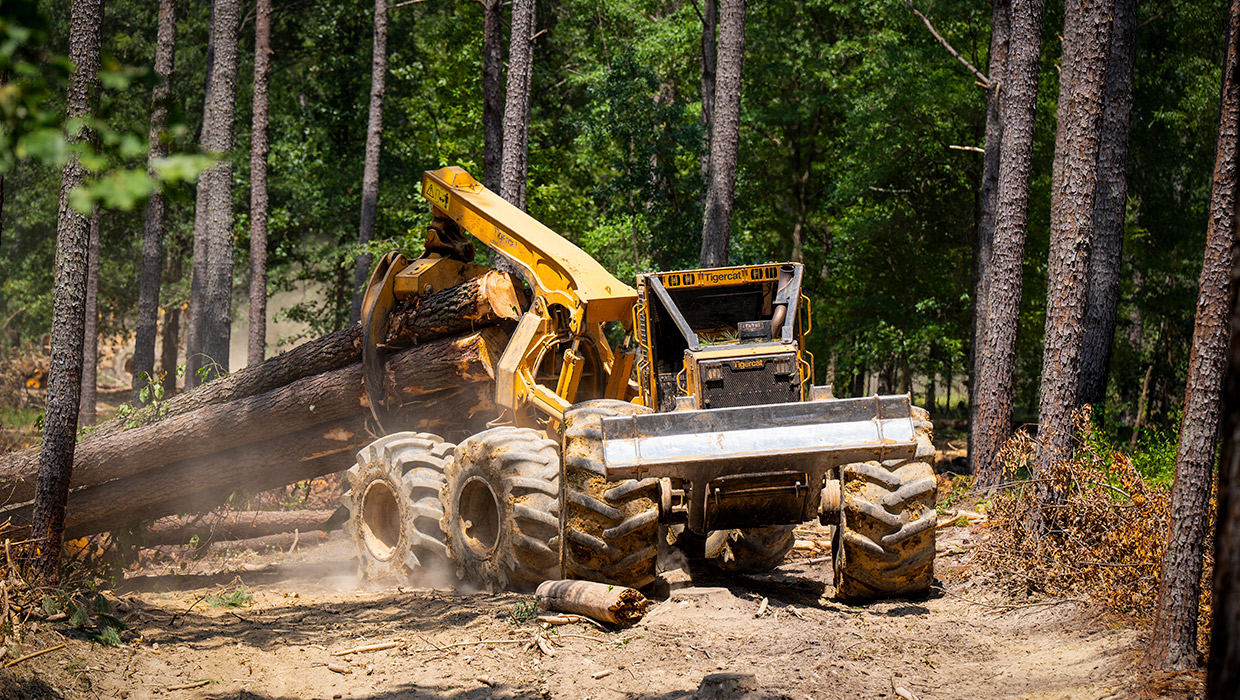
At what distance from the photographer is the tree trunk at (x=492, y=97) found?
21.2 meters

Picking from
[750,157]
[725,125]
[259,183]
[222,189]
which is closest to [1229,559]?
[725,125]

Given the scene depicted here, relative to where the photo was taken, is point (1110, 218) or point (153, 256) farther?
point (153, 256)

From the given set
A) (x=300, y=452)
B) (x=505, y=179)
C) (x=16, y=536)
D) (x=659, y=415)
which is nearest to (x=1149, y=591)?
(x=659, y=415)

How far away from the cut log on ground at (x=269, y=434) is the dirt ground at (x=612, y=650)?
230cm

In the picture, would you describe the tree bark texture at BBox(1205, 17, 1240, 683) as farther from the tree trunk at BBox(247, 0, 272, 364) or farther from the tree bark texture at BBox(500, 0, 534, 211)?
the tree trunk at BBox(247, 0, 272, 364)

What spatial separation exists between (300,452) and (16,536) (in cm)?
319

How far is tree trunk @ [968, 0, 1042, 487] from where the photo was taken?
13047 mm

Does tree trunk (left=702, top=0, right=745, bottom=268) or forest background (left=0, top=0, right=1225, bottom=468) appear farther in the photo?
forest background (left=0, top=0, right=1225, bottom=468)

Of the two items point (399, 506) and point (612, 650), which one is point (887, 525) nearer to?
point (612, 650)

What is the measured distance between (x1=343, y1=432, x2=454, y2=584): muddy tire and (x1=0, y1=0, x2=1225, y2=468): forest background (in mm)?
11882

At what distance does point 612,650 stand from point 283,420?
608 cm

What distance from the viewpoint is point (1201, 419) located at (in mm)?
6402

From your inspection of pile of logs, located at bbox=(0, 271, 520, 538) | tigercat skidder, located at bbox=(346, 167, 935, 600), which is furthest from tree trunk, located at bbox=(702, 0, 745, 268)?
pile of logs, located at bbox=(0, 271, 520, 538)

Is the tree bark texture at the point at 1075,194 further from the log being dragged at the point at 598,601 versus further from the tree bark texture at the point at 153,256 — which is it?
the tree bark texture at the point at 153,256
